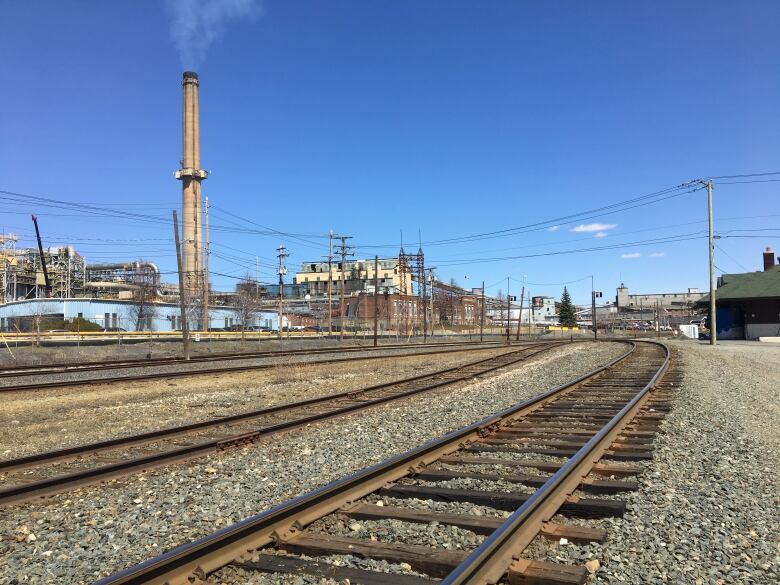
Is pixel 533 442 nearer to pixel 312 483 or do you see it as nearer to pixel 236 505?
pixel 312 483

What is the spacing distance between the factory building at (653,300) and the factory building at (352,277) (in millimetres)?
60696

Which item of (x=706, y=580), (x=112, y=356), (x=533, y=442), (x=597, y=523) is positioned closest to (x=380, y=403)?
(x=533, y=442)

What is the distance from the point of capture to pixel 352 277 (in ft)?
431

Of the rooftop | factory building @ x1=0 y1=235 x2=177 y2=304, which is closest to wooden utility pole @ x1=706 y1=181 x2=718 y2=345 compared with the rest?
the rooftop

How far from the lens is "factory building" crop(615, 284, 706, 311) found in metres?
159

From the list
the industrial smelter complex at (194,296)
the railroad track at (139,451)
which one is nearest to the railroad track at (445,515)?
the railroad track at (139,451)

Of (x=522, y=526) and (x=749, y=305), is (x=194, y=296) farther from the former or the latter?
(x=522, y=526)

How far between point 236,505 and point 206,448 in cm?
268

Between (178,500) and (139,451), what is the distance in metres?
2.91

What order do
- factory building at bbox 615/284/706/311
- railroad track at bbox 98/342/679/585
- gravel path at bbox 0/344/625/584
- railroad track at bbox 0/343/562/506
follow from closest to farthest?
railroad track at bbox 98/342/679/585 → gravel path at bbox 0/344/625/584 → railroad track at bbox 0/343/562/506 → factory building at bbox 615/284/706/311

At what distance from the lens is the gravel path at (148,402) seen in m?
10.7

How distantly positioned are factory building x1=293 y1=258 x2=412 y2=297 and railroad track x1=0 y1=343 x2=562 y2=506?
11015cm

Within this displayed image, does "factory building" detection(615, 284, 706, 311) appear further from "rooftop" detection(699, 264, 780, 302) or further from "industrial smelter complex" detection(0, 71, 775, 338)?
"rooftop" detection(699, 264, 780, 302)

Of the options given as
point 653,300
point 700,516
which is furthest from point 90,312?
point 653,300
